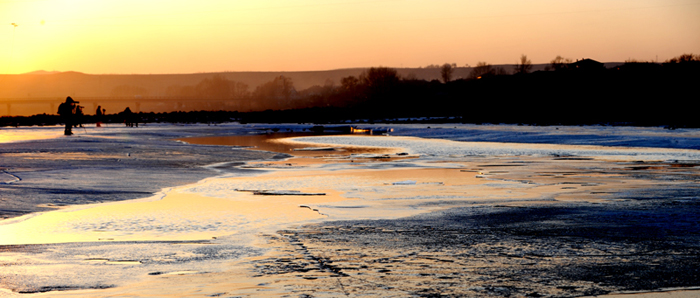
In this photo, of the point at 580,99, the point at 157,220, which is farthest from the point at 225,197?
the point at 580,99

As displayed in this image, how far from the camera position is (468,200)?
11.2 m

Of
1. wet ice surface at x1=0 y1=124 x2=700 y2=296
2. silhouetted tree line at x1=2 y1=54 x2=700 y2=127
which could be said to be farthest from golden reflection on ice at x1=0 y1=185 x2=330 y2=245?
silhouetted tree line at x1=2 y1=54 x2=700 y2=127

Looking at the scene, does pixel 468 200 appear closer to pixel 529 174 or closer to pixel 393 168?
pixel 529 174

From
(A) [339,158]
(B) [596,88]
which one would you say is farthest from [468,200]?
(B) [596,88]

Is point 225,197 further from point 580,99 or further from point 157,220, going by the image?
point 580,99

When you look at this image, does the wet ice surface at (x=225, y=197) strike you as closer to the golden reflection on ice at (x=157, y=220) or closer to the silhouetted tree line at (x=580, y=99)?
the golden reflection on ice at (x=157, y=220)

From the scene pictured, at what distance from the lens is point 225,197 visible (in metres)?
11.9

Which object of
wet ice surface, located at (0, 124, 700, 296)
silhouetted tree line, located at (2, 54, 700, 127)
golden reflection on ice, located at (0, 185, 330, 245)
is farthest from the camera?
silhouetted tree line, located at (2, 54, 700, 127)

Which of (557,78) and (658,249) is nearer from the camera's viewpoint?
(658,249)

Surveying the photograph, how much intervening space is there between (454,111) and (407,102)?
2123cm

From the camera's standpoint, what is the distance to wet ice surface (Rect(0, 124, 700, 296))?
648 centimetres

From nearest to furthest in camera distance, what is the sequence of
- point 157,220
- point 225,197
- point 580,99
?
point 157,220
point 225,197
point 580,99

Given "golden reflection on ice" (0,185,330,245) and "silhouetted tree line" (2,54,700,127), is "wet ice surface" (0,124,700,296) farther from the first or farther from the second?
"silhouetted tree line" (2,54,700,127)

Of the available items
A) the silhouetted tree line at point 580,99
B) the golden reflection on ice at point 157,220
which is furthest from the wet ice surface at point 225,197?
the silhouetted tree line at point 580,99
